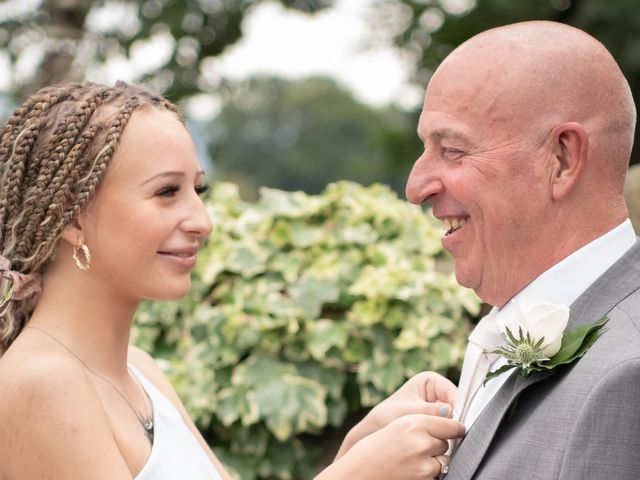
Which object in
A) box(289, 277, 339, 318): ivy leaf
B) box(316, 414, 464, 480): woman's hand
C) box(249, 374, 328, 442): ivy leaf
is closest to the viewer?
box(316, 414, 464, 480): woman's hand

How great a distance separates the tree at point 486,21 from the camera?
9977 mm

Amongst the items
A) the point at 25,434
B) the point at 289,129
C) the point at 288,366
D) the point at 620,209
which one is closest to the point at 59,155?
the point at 25,434

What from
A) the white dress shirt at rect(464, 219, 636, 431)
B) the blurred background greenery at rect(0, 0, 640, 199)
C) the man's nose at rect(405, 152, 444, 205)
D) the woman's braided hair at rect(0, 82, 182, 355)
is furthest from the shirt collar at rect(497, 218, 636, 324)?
the blurred background greenery at rect(0, 0, 640, 199)

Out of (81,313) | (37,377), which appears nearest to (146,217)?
(81,313)

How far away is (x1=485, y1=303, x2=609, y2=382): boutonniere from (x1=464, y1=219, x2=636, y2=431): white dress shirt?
0.25ft

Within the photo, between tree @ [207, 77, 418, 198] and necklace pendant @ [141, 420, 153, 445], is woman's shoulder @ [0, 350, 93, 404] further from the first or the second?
tree @ [207, 77, 418, 198]

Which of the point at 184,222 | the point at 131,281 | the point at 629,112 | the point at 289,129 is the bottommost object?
the point at 131,281

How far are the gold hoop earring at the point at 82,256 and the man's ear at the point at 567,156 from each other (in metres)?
1.39

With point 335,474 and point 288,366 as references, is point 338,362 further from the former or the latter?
point 335,474

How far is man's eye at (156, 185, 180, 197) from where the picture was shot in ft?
9.55

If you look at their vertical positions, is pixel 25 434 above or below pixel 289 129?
below

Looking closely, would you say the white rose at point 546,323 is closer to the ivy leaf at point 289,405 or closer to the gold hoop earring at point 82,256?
the gold hoop earring at point 82,256

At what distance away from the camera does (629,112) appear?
2.49 m

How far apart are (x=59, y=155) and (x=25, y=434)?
828 millimetres
